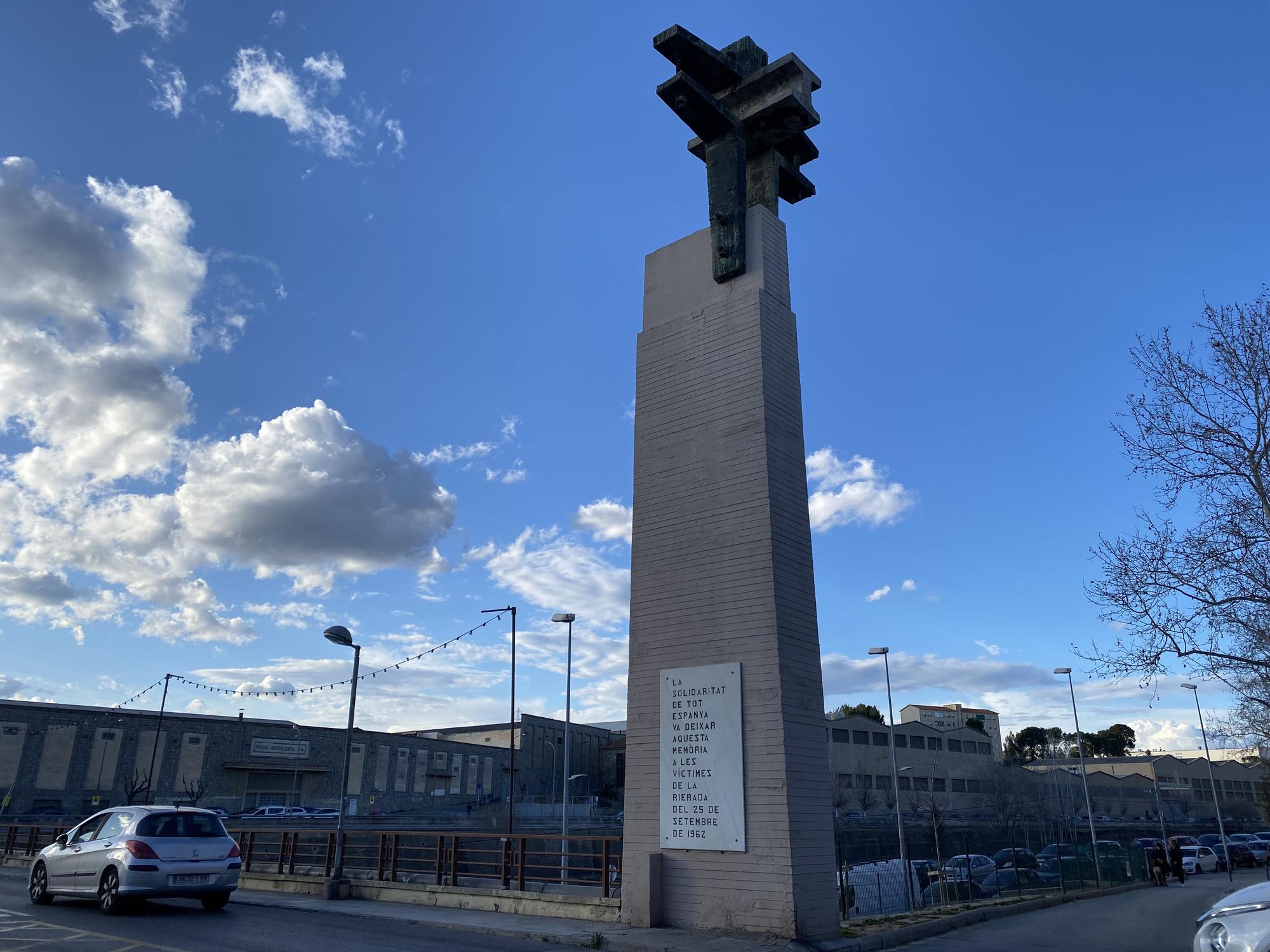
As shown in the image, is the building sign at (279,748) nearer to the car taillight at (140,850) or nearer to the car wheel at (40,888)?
the car wheel at (40,888)

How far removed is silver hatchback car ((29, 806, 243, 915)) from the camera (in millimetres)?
12555

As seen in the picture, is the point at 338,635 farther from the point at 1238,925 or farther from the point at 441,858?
the point at 1238,925

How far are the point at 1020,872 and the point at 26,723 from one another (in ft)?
179

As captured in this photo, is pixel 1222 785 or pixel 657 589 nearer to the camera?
pixel 657 589

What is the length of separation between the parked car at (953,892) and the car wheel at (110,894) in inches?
719

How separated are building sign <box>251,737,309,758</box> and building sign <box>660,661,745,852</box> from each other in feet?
195

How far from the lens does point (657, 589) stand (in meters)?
13.7

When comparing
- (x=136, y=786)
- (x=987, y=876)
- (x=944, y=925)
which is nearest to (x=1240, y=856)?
(x=987, y=876)

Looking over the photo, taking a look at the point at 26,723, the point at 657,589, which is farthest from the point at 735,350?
the point at 26,723

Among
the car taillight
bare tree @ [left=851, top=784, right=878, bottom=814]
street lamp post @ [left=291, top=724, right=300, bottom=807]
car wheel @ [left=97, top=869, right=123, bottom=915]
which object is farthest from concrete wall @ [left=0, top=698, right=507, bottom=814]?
the car taillight

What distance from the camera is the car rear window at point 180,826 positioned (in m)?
12.8

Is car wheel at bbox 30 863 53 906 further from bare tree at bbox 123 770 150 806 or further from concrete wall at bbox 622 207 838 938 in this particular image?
bare tree at bbox 123 770 150 806

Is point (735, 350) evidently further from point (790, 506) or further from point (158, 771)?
point (158, 771)

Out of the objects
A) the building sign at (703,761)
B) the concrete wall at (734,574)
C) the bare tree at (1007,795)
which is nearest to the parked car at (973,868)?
the concrete wall at (734,574)
